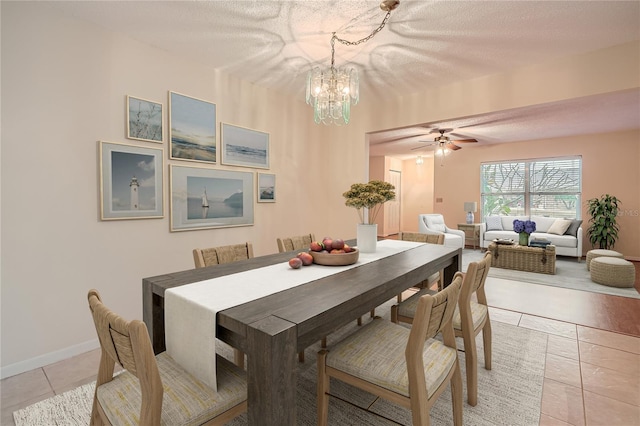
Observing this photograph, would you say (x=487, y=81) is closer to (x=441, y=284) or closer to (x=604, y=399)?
(x=441, y=284)

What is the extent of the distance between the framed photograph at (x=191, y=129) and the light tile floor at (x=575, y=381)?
1861mm

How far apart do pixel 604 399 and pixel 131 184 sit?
3.63 metres

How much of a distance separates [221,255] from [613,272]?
493 centimetres

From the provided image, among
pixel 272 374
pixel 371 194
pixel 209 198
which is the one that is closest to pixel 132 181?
pixel 209 198

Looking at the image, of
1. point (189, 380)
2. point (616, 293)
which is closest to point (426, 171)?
point (616, 293)

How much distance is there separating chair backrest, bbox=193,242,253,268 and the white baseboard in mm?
1168

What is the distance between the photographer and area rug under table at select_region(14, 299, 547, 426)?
1.62 metres

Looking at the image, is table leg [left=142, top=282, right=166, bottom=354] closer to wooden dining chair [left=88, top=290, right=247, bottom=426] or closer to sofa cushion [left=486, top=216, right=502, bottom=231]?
wooden dining chair [left=88, top=290, right=247, bottom=426]

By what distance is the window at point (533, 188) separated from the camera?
21.5 feet

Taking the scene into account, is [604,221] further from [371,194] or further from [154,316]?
[154,316]

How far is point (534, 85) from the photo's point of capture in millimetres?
3086

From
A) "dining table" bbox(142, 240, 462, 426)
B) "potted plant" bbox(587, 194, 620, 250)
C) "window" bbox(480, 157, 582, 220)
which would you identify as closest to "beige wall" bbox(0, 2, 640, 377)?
"dining table" bbox(142, 240, 462, 426)

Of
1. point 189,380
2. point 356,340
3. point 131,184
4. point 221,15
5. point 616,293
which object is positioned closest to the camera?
point 189,380

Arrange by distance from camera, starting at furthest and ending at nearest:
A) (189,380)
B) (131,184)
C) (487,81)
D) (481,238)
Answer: (481,238)
(487,81)
(131,184)
(189,380)
